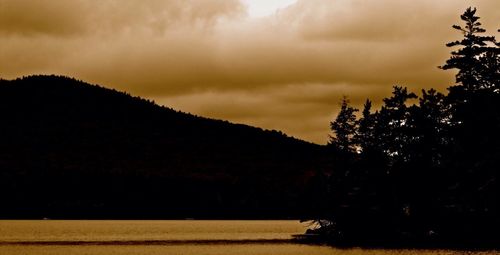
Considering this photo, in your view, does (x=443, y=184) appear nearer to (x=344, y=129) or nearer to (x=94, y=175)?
(x=344, y=129)

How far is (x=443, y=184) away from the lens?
82938mm

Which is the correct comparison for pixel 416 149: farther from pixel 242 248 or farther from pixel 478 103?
pixel 242 248

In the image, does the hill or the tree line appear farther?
the hill

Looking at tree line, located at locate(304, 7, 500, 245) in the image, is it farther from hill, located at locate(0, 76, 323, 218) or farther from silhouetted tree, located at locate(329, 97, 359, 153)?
hill, located at locate(0, 76, 323, 218)

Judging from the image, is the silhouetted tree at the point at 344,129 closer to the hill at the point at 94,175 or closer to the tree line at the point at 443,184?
the tree line at the point at 443,184

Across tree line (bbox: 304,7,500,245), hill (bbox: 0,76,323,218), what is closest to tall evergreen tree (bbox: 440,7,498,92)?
tree line (bbox: 304,7,500,245)

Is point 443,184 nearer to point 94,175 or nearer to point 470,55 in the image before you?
point 470,55

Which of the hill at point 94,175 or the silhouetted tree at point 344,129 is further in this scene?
the hill at point 94,175

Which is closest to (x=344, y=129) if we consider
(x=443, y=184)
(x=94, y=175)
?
(x=443, y=184)

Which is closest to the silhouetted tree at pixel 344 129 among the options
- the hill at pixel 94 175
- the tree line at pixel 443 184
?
the tree line at pixel 443 184

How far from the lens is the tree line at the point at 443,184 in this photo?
79000 millimetres

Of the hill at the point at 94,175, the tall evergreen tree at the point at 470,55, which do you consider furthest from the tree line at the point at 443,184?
the hill at the point at 94,175

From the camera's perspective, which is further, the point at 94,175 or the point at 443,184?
the point at 94,175

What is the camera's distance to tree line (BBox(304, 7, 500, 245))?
259 ft
